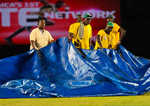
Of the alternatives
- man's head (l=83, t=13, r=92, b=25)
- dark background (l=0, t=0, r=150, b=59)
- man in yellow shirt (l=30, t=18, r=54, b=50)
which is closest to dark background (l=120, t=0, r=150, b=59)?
dark background (l=0, t=0, r=150, b=59)

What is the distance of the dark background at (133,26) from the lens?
11281mm

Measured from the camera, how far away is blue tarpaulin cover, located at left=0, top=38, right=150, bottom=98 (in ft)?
21.8

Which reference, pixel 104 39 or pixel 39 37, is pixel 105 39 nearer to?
pixel 104 39

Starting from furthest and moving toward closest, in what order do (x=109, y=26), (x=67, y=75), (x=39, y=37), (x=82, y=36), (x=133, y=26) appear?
1. (x=133, y=26)
2. (x=82, y=36)
3. (x=109, y=26)
4. (x=39, y=37)
5. (x=67, y=75)

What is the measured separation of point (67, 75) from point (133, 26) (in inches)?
204

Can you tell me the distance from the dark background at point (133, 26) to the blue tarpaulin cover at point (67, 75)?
4322 millimetres

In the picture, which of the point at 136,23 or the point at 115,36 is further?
the point at 136,23

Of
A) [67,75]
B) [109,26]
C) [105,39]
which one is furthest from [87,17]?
[67,75]

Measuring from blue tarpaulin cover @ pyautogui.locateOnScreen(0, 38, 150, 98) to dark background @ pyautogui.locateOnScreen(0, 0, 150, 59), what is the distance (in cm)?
432

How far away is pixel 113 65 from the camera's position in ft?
23.2

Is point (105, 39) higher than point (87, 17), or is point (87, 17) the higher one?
point (87, 17)

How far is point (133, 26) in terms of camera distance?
11414 millimetres

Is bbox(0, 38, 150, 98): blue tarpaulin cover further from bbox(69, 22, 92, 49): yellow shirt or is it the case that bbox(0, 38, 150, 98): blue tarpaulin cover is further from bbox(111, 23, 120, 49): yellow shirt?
bbox(69, 22, 92, 49): yellow shirt

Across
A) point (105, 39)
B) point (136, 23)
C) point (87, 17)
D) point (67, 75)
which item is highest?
point (87, 17)
